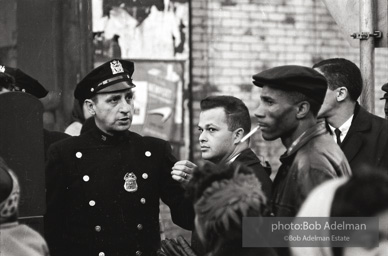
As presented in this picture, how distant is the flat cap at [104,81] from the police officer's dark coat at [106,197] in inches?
11.2

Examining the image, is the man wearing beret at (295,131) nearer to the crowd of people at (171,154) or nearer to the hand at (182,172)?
the crowd of people at (171,154)

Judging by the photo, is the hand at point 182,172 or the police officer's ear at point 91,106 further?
the police officer's ear at point 91,106

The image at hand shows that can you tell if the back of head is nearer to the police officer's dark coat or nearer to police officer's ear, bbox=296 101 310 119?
A: police officer's ear, bbox=296 101 310 119

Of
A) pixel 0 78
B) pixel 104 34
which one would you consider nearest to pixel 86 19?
pixel 104 34

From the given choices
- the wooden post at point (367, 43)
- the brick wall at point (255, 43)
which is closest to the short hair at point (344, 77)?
the wooden post at point (367, 43)

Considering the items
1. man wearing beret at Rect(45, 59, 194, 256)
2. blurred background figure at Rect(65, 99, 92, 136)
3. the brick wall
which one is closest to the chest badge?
man wearing beret at Rect(45, 59, 194, 256)

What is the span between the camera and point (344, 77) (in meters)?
5.00

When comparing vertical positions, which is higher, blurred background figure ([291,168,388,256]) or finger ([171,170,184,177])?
blurred background figure ([291,168,388,256])

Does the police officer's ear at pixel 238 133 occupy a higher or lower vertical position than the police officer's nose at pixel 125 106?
lower

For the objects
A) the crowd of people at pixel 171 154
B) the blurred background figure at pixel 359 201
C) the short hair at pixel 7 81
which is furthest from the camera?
the short hair at pixel 7 81

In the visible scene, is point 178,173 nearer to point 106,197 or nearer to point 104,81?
point 106,197

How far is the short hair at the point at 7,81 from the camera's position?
4.96 meters

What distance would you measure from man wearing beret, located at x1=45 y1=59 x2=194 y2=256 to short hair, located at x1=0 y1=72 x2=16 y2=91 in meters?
0.53

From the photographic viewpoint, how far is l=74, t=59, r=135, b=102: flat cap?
4.85 m
